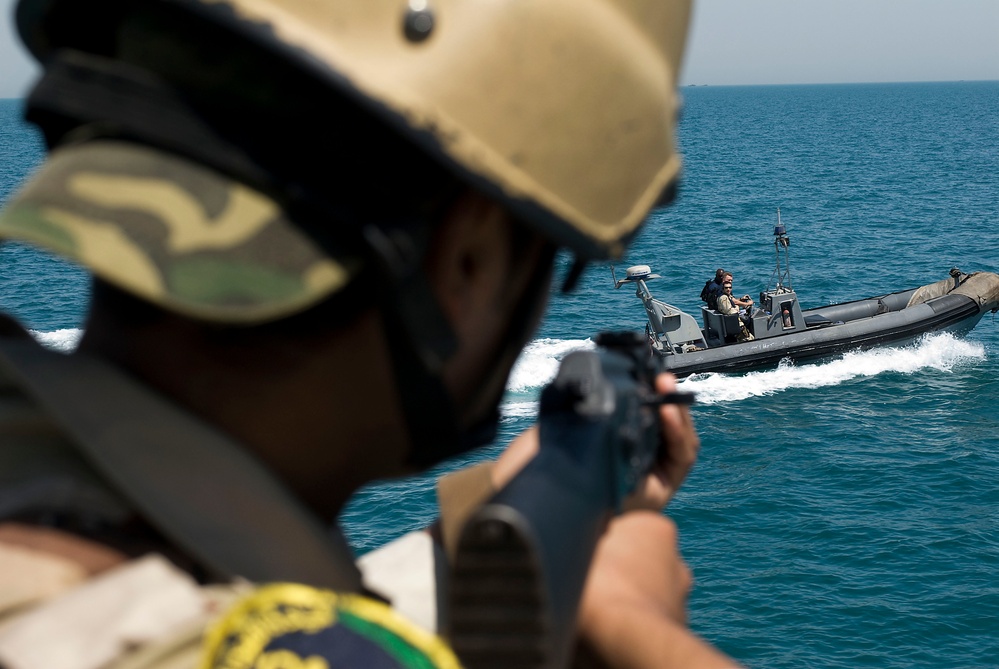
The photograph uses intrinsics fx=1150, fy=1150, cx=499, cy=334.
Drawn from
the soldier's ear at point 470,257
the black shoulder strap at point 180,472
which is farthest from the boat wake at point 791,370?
the black shoulder strap at point 180,472

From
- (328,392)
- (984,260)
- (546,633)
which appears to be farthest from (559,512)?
(984,260)

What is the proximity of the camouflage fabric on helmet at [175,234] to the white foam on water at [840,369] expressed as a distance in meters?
27.3

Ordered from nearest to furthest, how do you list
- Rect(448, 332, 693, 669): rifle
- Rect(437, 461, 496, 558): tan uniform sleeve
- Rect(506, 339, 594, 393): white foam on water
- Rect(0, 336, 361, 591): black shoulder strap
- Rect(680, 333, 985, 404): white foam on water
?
Rect(0, 336, 361, 591): black shoulder strap, Rect(448, 332, 693, 669): rifle, Rect(437, 461, 496, 558): tan uniform sleeve, Rect(506, 339, 594, 393): white foam on water, Rect(680, 333, 985, 404): white foam on water

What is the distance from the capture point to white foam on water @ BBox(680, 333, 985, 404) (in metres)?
29.1

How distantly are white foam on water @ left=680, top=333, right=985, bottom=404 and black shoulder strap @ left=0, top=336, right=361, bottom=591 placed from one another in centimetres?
2723

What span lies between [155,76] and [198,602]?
0.51 meters

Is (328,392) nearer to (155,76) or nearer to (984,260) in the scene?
(155,76)

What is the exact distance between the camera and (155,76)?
1100 millimetres

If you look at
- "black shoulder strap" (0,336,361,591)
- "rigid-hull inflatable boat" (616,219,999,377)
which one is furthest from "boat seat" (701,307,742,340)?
"black shoulder strap" (0,336,361,591)

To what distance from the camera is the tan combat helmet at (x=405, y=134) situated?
1.00 meters

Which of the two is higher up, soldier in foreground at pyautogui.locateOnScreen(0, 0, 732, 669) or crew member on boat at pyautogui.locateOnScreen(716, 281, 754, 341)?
soldier in foreground at pyautogui.locateOnScreen(0, 0, 732, 669)

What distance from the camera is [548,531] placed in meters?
1.19

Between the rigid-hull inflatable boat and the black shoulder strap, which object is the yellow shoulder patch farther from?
the rigid-hull inflatable boat

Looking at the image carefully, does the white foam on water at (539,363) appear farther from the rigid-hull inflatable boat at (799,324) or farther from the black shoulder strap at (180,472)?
the black shoulder strap at (180,472)
